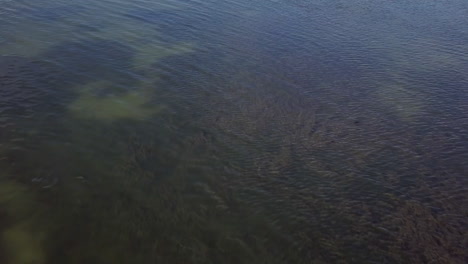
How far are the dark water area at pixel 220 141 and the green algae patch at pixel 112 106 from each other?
0.26ft

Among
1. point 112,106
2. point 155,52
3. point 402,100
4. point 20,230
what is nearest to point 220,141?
point 112,106

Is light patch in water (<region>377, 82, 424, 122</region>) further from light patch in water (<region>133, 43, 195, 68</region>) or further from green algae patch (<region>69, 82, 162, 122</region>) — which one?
green algae patch (<region>69, 82, 162, 122</region>)

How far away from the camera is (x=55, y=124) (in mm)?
15570

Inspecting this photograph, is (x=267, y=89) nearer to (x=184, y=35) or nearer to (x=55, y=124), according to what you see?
(x=184, y=35)

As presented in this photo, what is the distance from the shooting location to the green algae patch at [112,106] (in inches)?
654

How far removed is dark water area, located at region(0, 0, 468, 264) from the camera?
12000 millimetres

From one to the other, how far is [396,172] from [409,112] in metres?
5.46

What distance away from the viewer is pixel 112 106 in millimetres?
17297

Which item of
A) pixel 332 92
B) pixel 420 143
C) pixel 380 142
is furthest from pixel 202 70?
pixel 420 143

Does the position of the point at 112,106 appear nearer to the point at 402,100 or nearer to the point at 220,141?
the point at 220,141

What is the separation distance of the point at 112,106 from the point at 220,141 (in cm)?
494

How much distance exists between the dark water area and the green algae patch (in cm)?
8

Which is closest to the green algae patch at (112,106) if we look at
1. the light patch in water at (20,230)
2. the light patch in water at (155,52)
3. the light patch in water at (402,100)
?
the light patch in water at (155,52)

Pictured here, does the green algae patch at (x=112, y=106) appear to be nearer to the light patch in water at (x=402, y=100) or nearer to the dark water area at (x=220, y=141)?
the dark water area at (x=220, y=141)
